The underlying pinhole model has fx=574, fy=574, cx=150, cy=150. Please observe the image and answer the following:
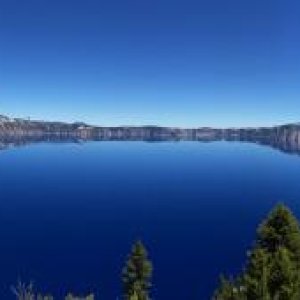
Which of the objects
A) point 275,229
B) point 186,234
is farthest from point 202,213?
point 275,229

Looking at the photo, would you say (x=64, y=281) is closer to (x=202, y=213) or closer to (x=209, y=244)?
(x=209, y=244)

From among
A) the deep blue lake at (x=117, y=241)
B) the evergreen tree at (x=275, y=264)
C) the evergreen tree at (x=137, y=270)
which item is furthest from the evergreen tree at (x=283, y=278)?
the deep blue lake at (x=117, y=241)

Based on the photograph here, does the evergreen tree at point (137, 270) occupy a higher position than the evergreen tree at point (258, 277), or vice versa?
the evergreen tree at point (258, 277)

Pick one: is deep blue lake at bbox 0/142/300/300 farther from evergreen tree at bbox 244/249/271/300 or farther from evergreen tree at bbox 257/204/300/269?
evergreen tree at bbox 244/249/271/300

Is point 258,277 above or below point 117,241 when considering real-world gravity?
above

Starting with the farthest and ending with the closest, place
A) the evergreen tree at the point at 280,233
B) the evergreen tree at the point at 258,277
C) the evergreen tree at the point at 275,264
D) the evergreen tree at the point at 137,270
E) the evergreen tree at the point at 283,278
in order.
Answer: the evergreen tree at the point at 137,270, the evergreen tree at the point at 280,233, the evergreen tree at the point at 275,264, the evergreen tree at the point at 258,277, the evergreen tree at the point at 283,278

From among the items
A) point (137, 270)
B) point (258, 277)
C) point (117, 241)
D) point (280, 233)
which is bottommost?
point (117, 241)

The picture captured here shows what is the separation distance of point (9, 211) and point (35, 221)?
21.0 meters

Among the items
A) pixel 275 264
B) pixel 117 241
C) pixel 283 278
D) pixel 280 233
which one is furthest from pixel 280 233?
pixel 117 241

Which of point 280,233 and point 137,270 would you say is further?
point 137,270

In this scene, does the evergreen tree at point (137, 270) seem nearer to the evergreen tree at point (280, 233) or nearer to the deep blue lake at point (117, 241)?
the evergreen tree at point (280, 233)

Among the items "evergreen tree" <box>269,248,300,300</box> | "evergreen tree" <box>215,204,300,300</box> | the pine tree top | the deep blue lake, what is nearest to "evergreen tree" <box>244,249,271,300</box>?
"evergreen tree" <box>215,204,300,300</box>

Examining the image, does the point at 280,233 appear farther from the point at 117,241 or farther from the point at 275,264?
the point at 117,241

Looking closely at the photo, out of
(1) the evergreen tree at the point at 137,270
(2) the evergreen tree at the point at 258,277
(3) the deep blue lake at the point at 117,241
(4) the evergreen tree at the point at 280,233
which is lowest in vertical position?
(3) the deep blue lake at the point at 117,241
